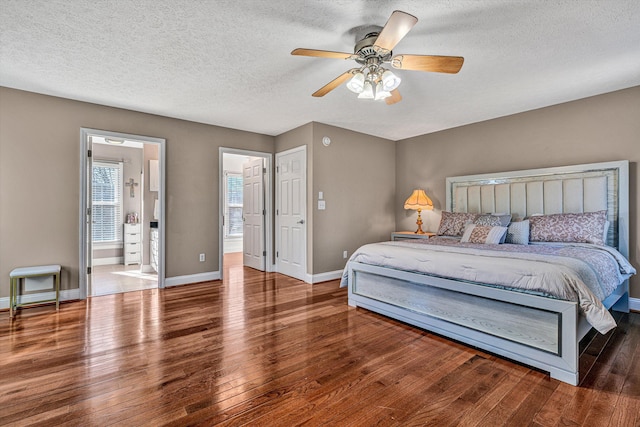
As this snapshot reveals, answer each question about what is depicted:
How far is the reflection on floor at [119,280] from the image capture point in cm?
419

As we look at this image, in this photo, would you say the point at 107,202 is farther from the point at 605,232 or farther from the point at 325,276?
the point at 605,232

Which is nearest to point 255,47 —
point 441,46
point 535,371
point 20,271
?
point 441,46

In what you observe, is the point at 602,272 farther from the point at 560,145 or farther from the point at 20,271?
the point at 20,271

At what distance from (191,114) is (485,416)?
4.47 metres

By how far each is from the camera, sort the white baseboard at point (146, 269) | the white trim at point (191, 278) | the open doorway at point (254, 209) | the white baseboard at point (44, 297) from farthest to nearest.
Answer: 1. the white baseboard at point (146, 269)
2. the open doorway at point (254, 209)
3. the white trim at point (191, 278)
4. the white baseboard at point (44, 297)

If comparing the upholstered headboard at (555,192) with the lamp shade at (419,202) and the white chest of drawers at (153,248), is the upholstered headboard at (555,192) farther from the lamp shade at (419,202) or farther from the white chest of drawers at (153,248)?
the white chest of drawers at (153,248)

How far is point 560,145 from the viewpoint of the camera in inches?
151

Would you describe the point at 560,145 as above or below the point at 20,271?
above

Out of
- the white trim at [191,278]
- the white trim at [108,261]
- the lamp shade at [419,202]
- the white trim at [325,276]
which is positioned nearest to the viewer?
the white trim at [191,278]

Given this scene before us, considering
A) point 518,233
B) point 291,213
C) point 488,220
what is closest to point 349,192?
point 291,213

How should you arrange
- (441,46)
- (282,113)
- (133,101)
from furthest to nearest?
(282,113), (133,101), (441,46)

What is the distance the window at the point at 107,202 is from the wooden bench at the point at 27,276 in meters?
2.78

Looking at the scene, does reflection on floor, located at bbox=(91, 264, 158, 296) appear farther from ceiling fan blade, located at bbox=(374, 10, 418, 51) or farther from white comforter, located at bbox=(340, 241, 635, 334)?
ceiling fan blade, located at bbox=(374, 10, 418, 51)

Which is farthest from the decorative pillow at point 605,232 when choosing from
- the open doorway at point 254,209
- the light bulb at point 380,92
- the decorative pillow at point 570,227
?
the open doorway at point 254,209
